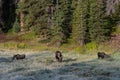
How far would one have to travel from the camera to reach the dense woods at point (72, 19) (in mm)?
50750

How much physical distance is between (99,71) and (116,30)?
87.4 feet

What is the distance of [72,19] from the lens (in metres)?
54.9

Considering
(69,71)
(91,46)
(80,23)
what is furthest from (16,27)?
(69,71)

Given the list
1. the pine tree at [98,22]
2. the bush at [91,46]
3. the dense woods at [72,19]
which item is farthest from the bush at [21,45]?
the pine tree at [98,22]

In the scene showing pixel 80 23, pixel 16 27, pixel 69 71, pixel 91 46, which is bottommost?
pixel 91 46

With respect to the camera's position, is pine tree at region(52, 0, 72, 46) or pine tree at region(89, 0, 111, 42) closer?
pine tree at region(89, 0, 111, 42)

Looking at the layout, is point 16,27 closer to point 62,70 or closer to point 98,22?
point 98,22

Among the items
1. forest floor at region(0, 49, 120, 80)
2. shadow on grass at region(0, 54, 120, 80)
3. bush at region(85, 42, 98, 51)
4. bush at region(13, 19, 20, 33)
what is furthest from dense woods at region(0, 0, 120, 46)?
shadow on grass at region(0, 54, 120, 80)

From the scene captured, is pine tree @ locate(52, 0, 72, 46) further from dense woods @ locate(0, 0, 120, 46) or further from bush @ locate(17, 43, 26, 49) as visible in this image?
bush @ locate(17, 43, 26, 49)

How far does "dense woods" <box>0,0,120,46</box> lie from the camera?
50750 millimetres

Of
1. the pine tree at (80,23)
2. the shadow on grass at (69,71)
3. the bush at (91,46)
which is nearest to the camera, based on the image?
the shadow on grass at (69,71)

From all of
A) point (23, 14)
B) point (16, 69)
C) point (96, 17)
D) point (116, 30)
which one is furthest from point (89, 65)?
point (23, 14)

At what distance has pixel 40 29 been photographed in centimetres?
5488

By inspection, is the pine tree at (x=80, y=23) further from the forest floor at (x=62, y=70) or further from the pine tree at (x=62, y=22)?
the forest floor at (x=62, y=70)
